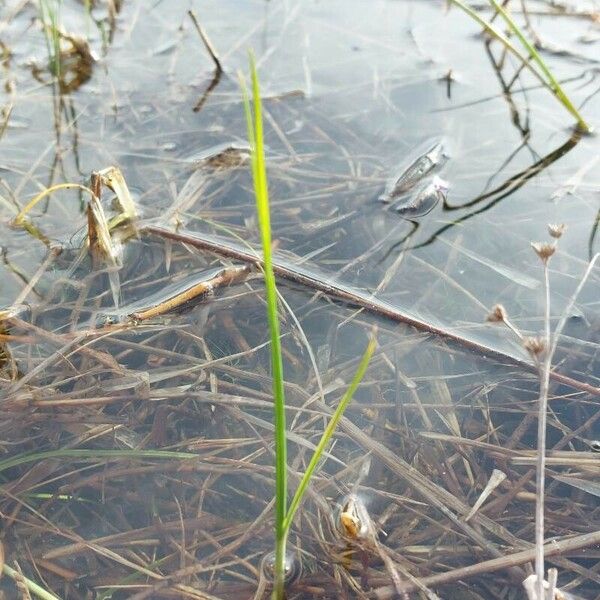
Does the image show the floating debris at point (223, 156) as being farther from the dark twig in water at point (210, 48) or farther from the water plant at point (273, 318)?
the water plant at point (273, 318)

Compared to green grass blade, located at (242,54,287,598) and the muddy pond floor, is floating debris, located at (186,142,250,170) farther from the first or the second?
green grass blade, located at (242,54,287,598)

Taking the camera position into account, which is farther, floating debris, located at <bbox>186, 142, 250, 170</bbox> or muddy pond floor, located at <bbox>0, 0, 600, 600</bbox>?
floating debris, located at <bbox>186, 142, 250, 170</bbox>

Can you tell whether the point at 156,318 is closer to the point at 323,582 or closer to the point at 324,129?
the point at 323,582

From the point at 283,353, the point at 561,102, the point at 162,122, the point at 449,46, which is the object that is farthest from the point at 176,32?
the point at 283,353

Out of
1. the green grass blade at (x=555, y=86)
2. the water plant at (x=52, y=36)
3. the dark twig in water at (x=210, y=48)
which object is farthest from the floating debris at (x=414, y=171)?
the water plant at (x=52, y=36)

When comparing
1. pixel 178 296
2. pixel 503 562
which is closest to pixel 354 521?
pixel 503 562

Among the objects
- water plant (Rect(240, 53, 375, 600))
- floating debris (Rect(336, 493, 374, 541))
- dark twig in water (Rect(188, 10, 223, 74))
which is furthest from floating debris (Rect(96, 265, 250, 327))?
dark twig in water (Rect(188, 10, 223, 74))

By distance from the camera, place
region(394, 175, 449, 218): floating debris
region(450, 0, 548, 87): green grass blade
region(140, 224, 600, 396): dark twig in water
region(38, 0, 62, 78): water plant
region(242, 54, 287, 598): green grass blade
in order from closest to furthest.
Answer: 1. region(242, 54, 287, 598): green grass blade
2. region(140, 224, 600, 396): dark twig in water
3. region(394, 175, 449, 218): floating debris
4. region(450, 0, 548, 87): green grass blade
5. region(38, 0, 62, 78): water plant

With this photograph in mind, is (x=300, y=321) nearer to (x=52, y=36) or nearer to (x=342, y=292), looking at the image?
(x=342, y=292)
